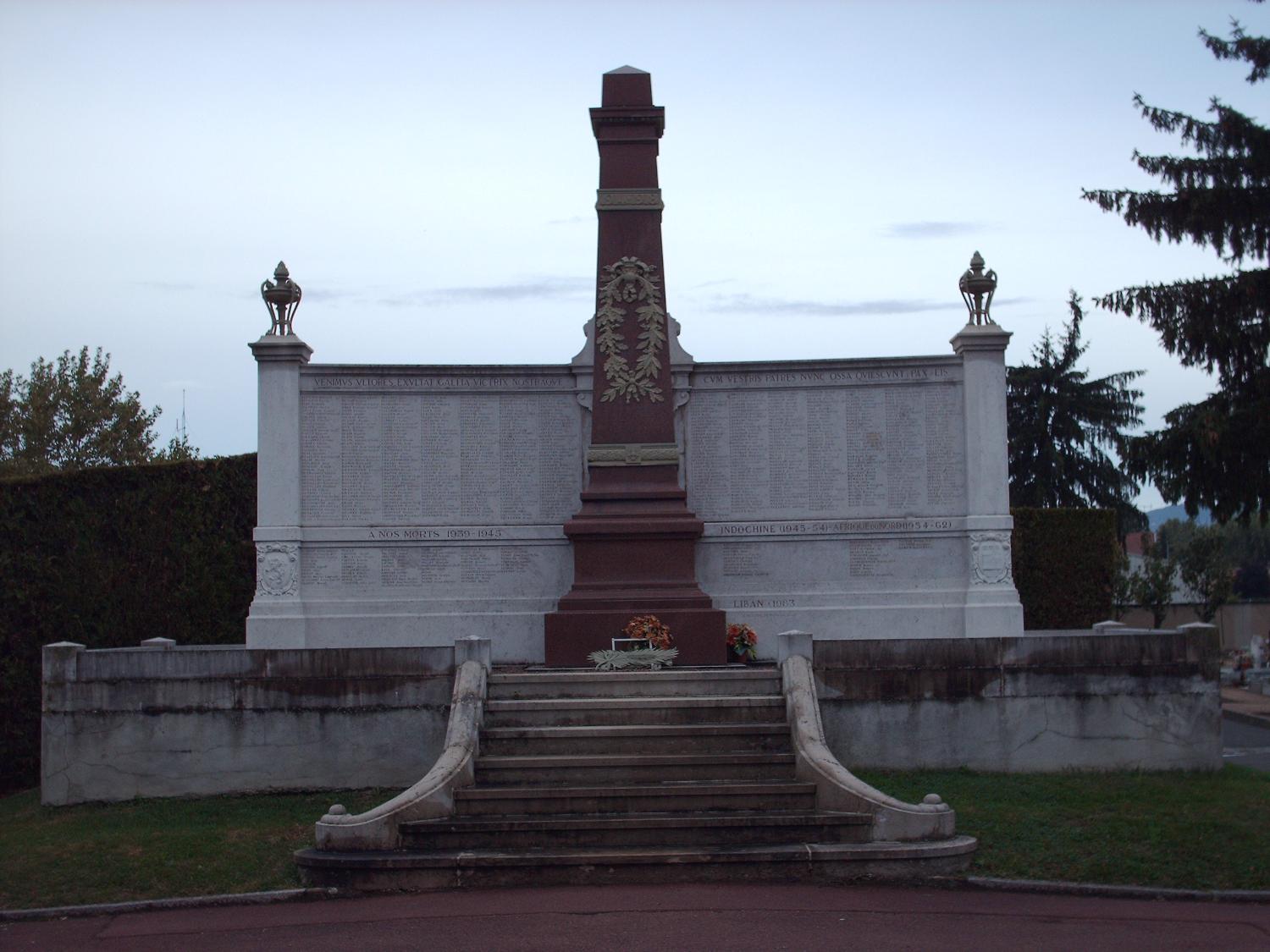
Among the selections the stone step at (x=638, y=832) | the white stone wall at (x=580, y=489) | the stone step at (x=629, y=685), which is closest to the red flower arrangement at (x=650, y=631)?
the stone step at (x=629, y=685)

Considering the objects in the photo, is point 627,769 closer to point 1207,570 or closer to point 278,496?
point 278,496

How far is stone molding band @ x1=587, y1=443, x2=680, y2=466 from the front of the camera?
1589cm

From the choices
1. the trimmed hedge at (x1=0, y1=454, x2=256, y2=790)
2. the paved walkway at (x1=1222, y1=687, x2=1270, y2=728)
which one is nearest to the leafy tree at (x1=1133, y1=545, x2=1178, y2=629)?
the paved walkway at (x1=1222, y1=687, x2=1270, y2=728)

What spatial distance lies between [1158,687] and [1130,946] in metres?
5.34

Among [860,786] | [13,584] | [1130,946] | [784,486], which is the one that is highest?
[784,486]

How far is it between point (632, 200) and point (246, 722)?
292 inches

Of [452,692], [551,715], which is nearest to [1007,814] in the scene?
[551,715]

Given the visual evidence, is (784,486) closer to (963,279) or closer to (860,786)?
(963,279)

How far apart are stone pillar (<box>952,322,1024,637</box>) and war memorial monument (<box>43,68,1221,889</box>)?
0.04m

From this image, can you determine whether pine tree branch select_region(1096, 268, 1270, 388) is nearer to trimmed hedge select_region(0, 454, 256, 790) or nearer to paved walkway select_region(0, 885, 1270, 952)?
paved walkway select_region(0, 885, 1270, 952)

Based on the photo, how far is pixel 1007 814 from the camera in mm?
11359

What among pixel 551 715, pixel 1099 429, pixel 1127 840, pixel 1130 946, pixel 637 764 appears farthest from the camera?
pixel 1099 429

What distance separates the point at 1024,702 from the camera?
13312 mm

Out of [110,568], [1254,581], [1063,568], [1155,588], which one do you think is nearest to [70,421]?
[110,568]
